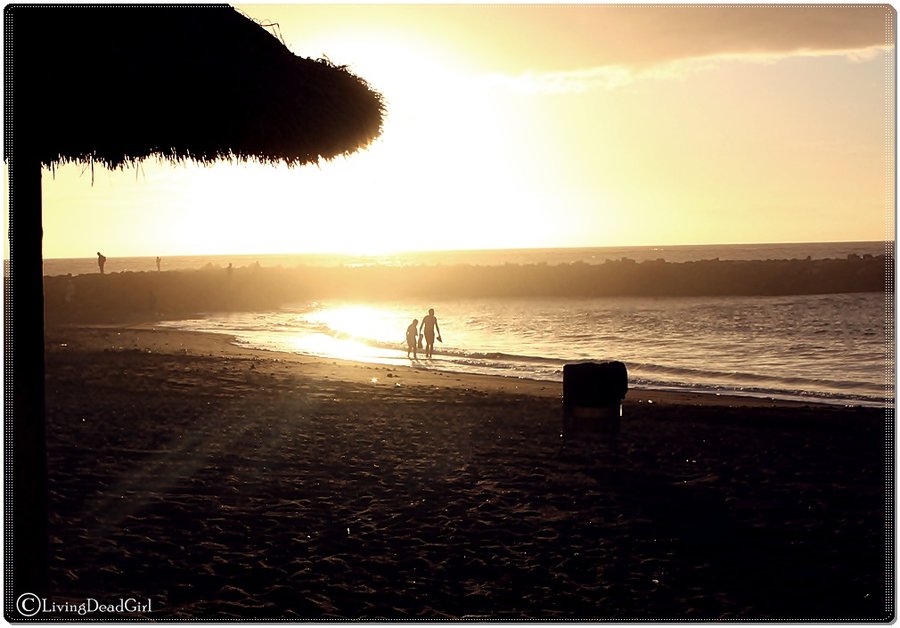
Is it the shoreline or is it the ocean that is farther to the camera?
the ocean

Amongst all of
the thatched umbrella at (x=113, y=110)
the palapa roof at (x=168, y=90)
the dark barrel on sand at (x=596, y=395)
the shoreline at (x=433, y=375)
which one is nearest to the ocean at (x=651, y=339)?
the shoreline at (x=433, y=375)

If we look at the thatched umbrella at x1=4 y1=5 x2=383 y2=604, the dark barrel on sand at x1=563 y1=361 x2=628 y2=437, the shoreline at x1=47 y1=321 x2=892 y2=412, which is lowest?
the shoreline at x1=47 y1=321 x2=892 y2=412

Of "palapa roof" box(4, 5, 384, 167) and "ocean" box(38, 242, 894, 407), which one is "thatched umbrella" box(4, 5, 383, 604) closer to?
"palapa roof" box(4, 5, 384, 167)

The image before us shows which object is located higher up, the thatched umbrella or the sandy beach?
the thatched umbrella

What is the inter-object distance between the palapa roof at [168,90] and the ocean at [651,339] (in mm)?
16421

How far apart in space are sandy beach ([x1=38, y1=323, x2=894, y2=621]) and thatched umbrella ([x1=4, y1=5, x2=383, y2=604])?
1669 millimetres

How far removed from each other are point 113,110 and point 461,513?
17.0 ft

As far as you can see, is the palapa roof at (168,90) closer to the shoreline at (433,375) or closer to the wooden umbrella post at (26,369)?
the wooden umbrella post at (26,369)

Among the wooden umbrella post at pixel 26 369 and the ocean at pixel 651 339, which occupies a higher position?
the wooden umbrella post at pixel 26 369

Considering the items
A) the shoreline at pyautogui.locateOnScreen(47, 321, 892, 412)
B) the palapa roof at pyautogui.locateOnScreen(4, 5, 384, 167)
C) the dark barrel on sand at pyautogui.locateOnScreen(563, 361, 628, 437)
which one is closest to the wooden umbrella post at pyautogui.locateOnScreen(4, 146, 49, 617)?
the palapa roof at pyautogui.locateOnScreen(4, 5, 384, 167)

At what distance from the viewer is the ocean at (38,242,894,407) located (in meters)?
23.1

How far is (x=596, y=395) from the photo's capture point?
1007 centimetres

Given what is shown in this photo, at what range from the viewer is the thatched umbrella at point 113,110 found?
4.08m

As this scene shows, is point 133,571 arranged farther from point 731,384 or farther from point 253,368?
point 731,384
